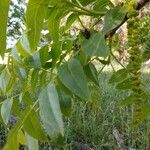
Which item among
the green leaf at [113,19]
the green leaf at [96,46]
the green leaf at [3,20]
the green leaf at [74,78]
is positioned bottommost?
the green leaf at [74,78]

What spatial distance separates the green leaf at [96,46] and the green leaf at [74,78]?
0.22ft

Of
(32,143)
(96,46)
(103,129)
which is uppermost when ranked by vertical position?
(96,46)

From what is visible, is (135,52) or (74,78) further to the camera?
(74,78)

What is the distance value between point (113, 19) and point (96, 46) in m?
0.05

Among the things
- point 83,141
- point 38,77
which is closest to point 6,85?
point 38,77

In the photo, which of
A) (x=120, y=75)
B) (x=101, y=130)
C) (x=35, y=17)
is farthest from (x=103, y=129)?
(x=35, y=17)

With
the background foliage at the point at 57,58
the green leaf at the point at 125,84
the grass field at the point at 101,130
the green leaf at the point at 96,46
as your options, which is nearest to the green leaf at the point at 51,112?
the background foliage at the point at 57,58

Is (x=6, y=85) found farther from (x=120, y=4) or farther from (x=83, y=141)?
(x=83, y=141)

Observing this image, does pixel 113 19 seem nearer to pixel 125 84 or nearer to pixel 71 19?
pixel 71 19

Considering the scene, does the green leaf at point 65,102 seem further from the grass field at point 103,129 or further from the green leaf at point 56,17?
the grass field at point 103,129

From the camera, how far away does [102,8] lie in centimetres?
80

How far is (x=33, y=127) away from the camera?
787 mm

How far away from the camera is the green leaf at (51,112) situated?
0.69 metres

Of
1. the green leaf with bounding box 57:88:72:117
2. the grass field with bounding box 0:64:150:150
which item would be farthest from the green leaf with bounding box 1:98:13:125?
the grass field with bounding box 0:64:150:150
